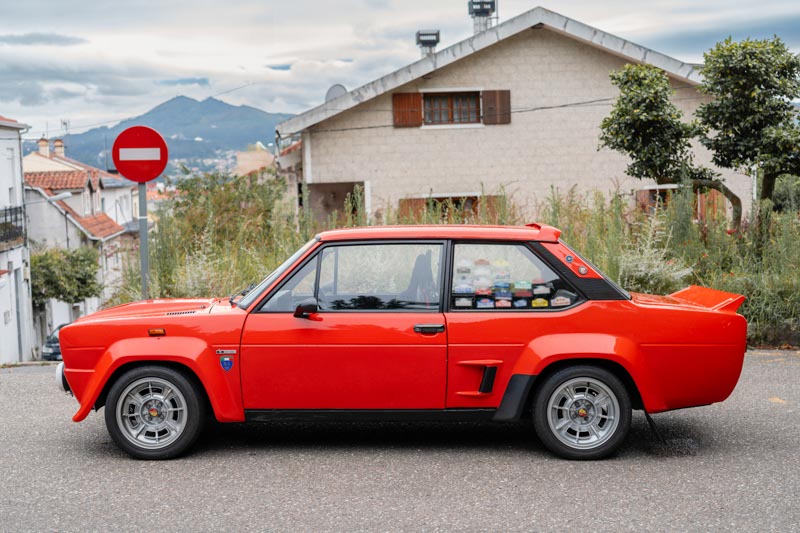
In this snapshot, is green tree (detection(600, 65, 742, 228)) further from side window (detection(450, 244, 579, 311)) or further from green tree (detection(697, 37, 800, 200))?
side window (detection(450, 244, 579, 311))

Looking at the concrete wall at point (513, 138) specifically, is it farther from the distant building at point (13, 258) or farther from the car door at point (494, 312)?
the distant building at point (13, 258)

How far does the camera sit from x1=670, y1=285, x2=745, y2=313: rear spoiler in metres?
6.68

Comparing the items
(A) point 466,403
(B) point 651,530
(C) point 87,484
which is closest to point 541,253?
(A) point 466,403

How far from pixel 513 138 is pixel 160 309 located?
70.3 ft

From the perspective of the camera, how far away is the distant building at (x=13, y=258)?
42.3 m

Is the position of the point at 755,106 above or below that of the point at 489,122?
below

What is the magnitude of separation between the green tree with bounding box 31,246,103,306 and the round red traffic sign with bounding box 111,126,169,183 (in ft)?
132

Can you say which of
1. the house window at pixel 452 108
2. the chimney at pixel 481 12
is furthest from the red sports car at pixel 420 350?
the chimney at pixel 481 12

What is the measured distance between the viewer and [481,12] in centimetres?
3441

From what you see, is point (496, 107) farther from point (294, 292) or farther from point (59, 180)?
point (59, 180)

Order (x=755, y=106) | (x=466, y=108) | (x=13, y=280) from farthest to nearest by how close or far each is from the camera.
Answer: (x=13, y=280), (x=466, y=108), (x=755, y=106)

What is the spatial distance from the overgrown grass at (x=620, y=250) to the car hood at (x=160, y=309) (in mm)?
3810

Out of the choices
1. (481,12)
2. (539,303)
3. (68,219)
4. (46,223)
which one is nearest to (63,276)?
(68,219)

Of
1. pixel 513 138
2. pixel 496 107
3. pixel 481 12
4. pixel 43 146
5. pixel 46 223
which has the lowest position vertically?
pixel 46 223
